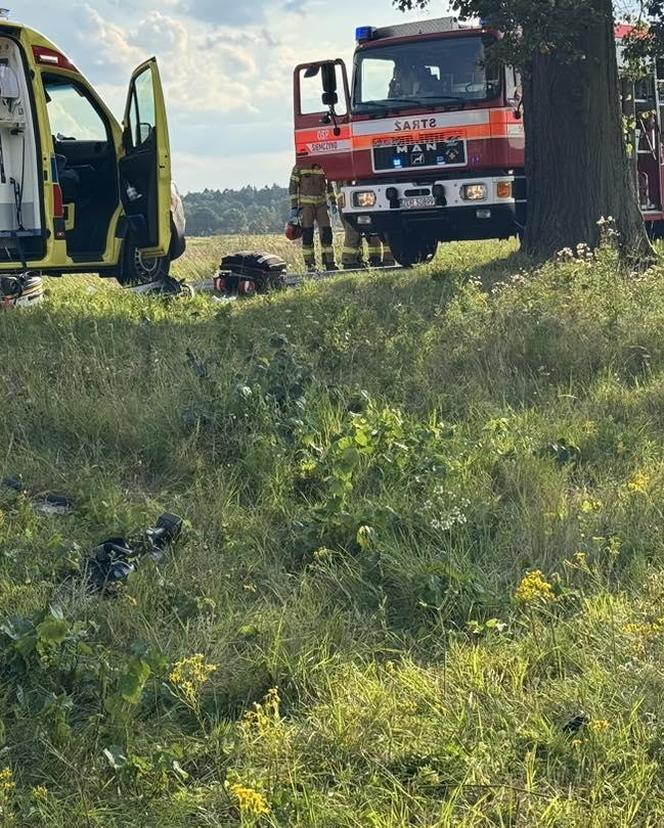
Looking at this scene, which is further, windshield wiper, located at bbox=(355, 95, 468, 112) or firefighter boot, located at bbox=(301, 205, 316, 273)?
firefighter boot, located at bbox=(301, 205, 316, 273)

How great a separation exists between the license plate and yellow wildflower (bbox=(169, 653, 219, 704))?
367 inches

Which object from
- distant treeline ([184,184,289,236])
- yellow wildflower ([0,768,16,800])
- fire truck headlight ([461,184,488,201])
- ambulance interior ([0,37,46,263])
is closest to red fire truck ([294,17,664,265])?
fire truck headlight ([461,184,488,201])

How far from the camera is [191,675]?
2.62 meters

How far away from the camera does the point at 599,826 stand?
2.02 m

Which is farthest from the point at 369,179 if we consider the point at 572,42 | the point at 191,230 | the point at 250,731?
the point at 191,230

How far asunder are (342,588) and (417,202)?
8.86m

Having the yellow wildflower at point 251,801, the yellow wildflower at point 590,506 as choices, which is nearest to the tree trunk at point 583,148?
the yellow wildflower at point 590,506

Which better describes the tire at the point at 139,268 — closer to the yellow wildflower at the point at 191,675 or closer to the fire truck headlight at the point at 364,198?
the fire truck headlight at the point at 364,198

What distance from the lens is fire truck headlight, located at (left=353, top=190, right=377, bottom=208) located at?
1182cm

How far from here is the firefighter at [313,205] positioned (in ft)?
42.9

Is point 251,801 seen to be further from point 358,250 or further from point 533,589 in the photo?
point 358,250

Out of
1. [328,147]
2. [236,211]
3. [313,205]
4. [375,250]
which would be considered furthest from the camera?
[236,211]

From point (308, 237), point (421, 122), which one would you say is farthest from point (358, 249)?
point (421, 122)

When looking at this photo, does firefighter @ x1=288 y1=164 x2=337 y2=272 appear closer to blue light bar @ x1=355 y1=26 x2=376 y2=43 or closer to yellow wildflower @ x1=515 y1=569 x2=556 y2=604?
blue light bar @ x1=355 y1=26 x2=376 y2=43
